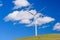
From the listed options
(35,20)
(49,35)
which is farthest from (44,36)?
(35,20)

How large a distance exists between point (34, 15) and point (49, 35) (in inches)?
76.0

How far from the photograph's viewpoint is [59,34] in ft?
55.1

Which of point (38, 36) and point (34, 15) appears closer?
point (34, 15)

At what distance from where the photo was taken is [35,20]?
15.8 meters

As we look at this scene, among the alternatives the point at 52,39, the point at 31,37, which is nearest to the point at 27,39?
the point at 31,37

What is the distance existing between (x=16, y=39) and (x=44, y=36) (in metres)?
2.01

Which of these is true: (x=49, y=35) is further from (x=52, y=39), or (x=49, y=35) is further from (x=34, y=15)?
(x=34, y=15)

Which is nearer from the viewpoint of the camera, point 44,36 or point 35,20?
point 35,20

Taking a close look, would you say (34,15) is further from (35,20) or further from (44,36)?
(44,36)

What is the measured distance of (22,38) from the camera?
16828 millimetres

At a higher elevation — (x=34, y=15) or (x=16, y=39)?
(x=34, y=15)

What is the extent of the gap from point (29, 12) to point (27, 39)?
7.30 feet

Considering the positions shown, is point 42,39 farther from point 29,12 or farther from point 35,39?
point 29,12

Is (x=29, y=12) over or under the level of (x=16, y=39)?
over
